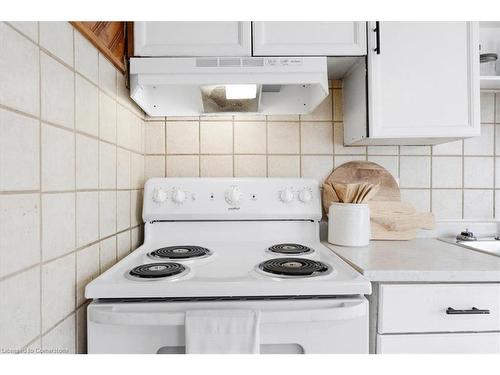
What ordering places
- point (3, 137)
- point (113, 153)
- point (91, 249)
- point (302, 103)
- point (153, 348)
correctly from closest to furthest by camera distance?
point (3, 137)
point (153, 348)
point (91, 249)
point (113, 153)
point (302, 103)

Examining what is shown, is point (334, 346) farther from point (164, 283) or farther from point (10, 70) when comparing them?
Result: point (10, 70)

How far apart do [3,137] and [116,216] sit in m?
0.55

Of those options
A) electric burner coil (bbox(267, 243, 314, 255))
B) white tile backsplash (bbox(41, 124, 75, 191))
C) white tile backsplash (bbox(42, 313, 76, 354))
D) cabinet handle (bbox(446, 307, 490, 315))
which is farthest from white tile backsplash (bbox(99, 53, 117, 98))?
cabinet handle (bbox(446, 307, 490, 315))

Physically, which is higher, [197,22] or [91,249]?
[197,22]

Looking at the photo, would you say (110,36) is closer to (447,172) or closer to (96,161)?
(96,161)

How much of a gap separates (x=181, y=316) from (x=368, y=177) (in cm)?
104

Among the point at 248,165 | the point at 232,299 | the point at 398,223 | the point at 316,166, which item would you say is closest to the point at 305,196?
the point at 316,166

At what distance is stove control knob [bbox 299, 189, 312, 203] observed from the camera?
130 centimetres

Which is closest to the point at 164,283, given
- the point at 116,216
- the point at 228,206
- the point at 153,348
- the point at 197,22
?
the point at 153,348

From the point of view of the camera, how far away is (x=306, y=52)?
3.60 ft

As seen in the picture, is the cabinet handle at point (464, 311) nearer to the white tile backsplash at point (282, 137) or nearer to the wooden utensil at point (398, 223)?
the wooden utensil at point (398, 223)

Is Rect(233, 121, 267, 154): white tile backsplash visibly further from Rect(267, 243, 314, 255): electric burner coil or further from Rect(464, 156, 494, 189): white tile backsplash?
Rect(464, 156, 494, 189): white tile backsplash

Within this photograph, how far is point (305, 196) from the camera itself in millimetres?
1303

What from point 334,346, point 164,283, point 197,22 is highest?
point 197,22
